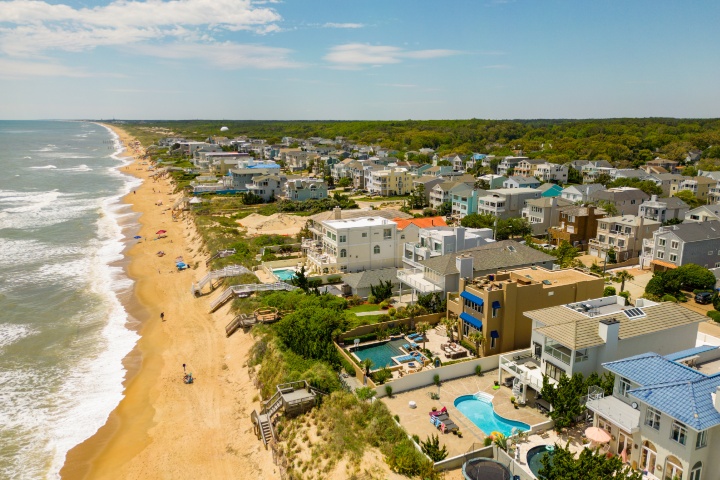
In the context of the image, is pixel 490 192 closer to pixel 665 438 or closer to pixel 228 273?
pixel 228 273

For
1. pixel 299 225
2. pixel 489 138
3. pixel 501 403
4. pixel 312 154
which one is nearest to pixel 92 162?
pixel 312 154

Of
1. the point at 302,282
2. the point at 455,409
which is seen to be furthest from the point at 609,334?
the point at 302,282

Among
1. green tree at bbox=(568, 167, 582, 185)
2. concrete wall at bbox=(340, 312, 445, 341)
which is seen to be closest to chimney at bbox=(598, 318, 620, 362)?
concrete wall at bbox=(340, 312, 445, 341)

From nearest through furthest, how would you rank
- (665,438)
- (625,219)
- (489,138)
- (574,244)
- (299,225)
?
1. (665,438)
2. (625,219)
3. (574,244)
4. (299,225)
5. (489,138)

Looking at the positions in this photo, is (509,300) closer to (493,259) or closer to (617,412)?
(493,259)

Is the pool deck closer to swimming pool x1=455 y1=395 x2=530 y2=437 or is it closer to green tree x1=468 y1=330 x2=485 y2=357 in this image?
swimming pool x1=455 y1=395 x2=530 y2=437

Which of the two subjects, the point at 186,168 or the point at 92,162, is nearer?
the point at 186,168

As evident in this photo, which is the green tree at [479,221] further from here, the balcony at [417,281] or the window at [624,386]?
the window at [624,386]

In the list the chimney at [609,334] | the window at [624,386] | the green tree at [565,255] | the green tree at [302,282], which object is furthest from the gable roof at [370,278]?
the window at [624,386]
